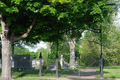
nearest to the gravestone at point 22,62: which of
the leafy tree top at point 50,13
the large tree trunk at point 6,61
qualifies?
the leafy tree top at point 50,13

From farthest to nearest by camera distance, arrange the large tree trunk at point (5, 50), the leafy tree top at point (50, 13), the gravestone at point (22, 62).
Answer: the gravestone at point (22, 62)
the large tree trunk at point (5, 50)
the leafy tree top at point (50, 13)

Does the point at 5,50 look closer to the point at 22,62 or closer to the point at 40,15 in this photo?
the point at 40,15

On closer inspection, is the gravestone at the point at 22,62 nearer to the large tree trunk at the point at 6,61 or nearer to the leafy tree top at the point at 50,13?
the leafy tree top at the point at 50,13

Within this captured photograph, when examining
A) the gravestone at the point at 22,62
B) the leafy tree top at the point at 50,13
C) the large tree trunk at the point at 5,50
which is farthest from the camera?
the gravestone at the point at 22,62

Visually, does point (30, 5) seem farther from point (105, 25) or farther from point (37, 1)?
point (105, 25)

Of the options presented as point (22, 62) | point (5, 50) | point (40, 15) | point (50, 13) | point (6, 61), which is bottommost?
point (22, 62)

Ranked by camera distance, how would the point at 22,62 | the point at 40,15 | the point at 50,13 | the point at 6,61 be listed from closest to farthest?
1. the point at 50,13
2. the point at 6,61
3. the point at 40,15
4. the point at 22,62

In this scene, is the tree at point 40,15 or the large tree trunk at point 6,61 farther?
the large tree trunk at point 6,61

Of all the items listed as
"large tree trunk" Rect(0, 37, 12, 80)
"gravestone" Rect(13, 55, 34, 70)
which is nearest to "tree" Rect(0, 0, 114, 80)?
"large tree trunk" Rect(0, 37, 12, 80)

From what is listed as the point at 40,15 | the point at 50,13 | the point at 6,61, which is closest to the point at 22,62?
the point at 6,61

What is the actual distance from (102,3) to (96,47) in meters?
26.4

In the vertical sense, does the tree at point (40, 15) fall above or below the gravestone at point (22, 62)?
above

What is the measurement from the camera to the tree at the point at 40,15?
40.8 feet

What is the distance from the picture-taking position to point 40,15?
14445mm
